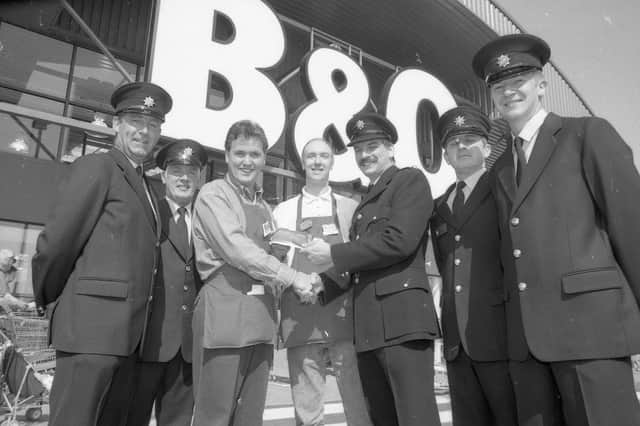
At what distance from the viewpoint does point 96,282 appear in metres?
2.24

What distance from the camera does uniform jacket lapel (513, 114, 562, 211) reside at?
2.04 meters

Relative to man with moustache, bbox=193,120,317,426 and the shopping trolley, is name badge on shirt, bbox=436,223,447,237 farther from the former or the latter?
the shopping trolley

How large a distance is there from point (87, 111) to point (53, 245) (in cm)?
927

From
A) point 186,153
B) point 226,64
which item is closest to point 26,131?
point 226,64

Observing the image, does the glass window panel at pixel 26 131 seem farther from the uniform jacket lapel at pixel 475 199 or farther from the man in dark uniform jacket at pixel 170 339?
the uniform jacket lapel at pixel 475 199

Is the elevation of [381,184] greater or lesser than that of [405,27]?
lesser

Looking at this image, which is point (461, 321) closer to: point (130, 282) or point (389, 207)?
point (389, 207)

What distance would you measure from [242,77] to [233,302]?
5023mm

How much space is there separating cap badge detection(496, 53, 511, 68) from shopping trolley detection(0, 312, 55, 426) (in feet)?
16.9

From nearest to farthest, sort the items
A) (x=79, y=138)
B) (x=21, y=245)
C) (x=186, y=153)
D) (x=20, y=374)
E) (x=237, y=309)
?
(x=237, y=309) < (x=186, y=153) < (x=20, y=374) < (x=21, y=245) < (x=79, y=138)

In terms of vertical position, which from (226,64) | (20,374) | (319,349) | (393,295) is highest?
(226,64)

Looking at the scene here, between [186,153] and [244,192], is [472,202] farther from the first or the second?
[186,153]

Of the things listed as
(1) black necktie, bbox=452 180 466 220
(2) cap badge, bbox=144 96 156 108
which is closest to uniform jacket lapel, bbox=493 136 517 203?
(1) black necktie, bbox=452 180 466 220

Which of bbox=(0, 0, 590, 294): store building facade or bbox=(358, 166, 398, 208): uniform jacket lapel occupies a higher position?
bbox=(0, 0, 590, 294): store building facade
